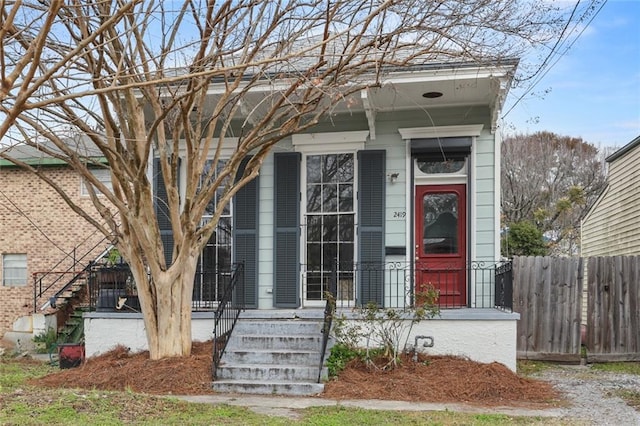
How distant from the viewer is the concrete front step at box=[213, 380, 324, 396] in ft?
21.9

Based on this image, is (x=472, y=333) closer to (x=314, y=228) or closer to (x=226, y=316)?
(x=314, y=228)

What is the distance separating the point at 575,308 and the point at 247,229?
5.41 metres

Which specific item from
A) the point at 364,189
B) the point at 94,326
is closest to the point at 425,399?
the point at 364,189

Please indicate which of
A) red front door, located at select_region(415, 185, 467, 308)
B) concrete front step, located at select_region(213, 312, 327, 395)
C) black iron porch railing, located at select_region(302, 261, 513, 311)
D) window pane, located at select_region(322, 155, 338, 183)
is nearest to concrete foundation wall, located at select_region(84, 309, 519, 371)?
concrete front step, located at select_region(213, 312, 327, 395)

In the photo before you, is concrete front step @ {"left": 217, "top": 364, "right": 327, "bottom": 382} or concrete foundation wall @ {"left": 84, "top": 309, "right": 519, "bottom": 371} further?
concrete foundation wall @ {"left": 84, "top": 309, "right": 519, "bottom": 371}

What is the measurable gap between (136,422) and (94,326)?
3.71m

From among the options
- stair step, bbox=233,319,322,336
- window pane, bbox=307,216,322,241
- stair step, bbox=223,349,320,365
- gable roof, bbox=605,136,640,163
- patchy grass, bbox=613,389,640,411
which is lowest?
patchy grass, bbox=613,389,640,411

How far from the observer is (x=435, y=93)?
859cm

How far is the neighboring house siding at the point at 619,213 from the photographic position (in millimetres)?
12609

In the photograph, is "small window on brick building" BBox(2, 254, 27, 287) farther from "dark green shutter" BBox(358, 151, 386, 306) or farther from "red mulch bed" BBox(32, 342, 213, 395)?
"dark green shutter" BBox(358, 151, 386, 306)

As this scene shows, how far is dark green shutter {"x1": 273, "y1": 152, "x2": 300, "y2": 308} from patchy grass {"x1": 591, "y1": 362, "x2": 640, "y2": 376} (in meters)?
4.76

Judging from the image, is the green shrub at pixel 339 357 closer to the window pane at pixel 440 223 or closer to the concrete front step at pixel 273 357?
the concrete front step at pixel 273 357

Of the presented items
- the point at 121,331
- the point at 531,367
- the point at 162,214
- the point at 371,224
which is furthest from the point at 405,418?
the point at 162,214

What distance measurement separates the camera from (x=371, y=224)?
30.3 ft
